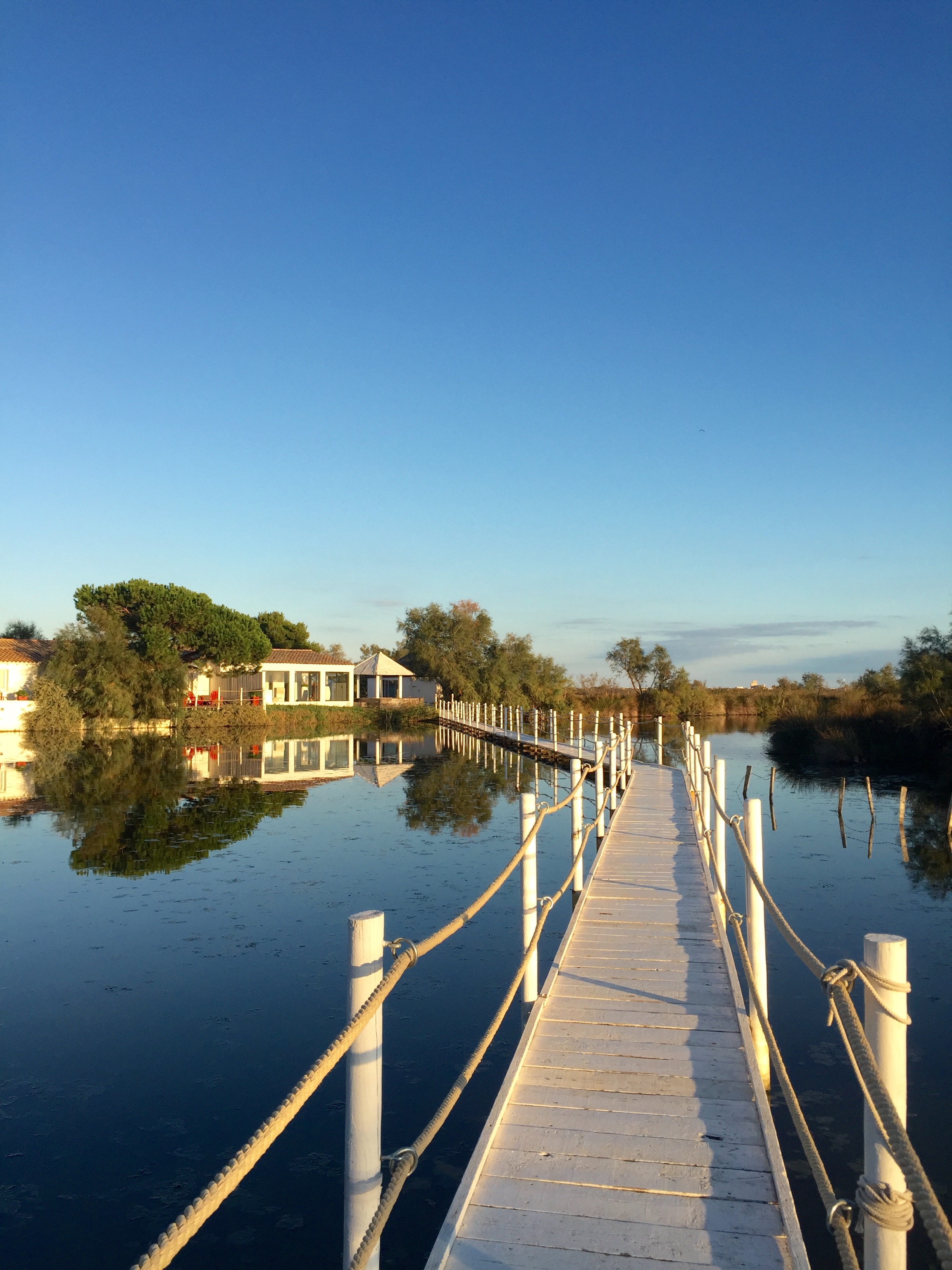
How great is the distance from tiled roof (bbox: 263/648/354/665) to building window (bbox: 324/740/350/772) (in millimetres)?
11887

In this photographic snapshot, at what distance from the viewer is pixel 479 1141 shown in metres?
3.43

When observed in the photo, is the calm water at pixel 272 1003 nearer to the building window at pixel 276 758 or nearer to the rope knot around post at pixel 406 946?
the rope knot around post at pixel 406 946

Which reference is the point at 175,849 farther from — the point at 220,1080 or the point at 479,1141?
the point at 479,1141

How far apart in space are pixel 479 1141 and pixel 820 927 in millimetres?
6998

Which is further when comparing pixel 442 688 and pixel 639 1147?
pixel 442 688

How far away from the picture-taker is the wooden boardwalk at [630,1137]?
2801mm

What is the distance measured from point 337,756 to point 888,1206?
28.1 metres

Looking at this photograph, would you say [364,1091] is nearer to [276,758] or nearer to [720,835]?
[720,835]

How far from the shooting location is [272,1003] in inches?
277

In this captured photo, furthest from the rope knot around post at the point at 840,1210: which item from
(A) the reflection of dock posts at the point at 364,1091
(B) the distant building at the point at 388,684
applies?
(B) the distant building at the point at 388,684

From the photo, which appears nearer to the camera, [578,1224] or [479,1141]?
[578,1224]

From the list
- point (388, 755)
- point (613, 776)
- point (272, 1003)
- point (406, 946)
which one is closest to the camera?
point (406, 946)

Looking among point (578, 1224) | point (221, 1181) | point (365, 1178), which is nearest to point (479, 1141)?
point (578, 1224)

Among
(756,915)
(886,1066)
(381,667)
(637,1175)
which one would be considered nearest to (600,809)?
(756,915)
